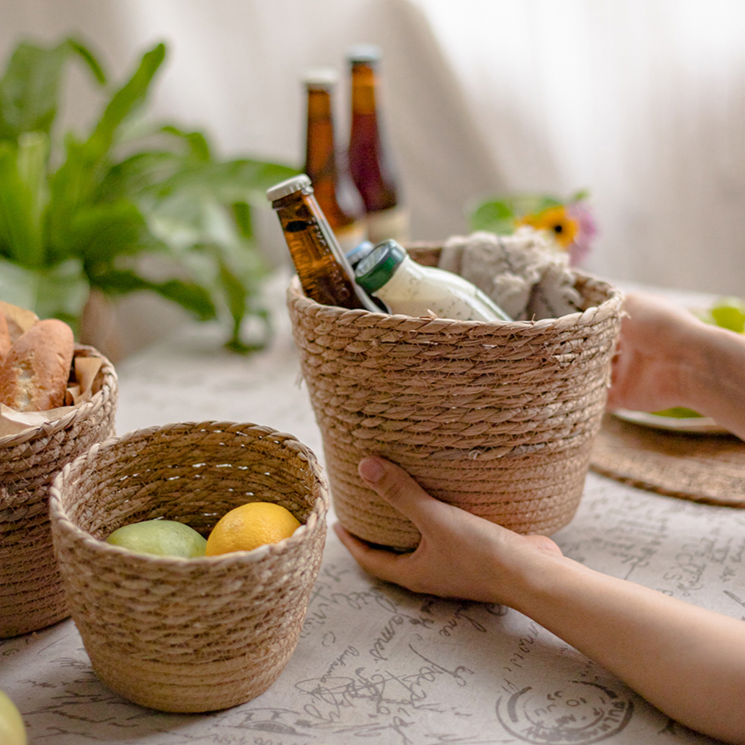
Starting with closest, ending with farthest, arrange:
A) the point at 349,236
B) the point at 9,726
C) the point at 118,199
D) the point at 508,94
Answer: the point at 9,726 → the point at 349,236 → the point at 118,199 → the point at 508,94

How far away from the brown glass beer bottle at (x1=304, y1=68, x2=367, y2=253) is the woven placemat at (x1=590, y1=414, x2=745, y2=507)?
1.33 ft

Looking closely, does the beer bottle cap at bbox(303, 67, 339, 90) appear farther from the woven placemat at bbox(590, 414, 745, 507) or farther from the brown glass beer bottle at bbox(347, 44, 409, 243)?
the woven placemat at bbox(590, 414, 745, 507)

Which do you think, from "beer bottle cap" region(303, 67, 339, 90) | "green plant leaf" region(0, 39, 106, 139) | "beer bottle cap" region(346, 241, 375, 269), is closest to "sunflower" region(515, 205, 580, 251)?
"beer bottle cap" region(303, 67, 339, 90)

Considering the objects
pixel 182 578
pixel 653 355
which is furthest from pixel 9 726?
pixel 653 355

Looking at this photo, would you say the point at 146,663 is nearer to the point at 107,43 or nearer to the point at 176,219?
the point at 176,219

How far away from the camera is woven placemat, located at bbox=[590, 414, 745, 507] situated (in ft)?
2.24

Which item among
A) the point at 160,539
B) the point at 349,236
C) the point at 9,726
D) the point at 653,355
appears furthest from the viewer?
the point at 349,236

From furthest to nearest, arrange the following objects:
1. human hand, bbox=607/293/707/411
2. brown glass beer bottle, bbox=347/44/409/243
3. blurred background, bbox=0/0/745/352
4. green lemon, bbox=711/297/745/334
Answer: blurred background, bbox=0/0/745/352 → brown glass beer bottle, bbox=347/44/409/243 → green lemon, bbox=711/297/745/334 → human hand, bbox=607/293/707/411

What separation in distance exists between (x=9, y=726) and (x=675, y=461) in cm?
61

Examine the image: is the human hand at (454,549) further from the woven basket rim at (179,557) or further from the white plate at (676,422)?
the white plate at (676,422)

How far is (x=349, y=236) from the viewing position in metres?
0.94

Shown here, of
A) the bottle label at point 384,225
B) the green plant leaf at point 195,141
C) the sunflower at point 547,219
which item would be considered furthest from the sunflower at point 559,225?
the green plant leaf at point 195,141

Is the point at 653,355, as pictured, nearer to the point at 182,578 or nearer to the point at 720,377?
the point at 720,377

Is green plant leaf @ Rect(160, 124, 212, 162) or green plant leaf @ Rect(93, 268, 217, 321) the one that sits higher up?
green plant leaf @ Rect(160, 124, 212, 162)
